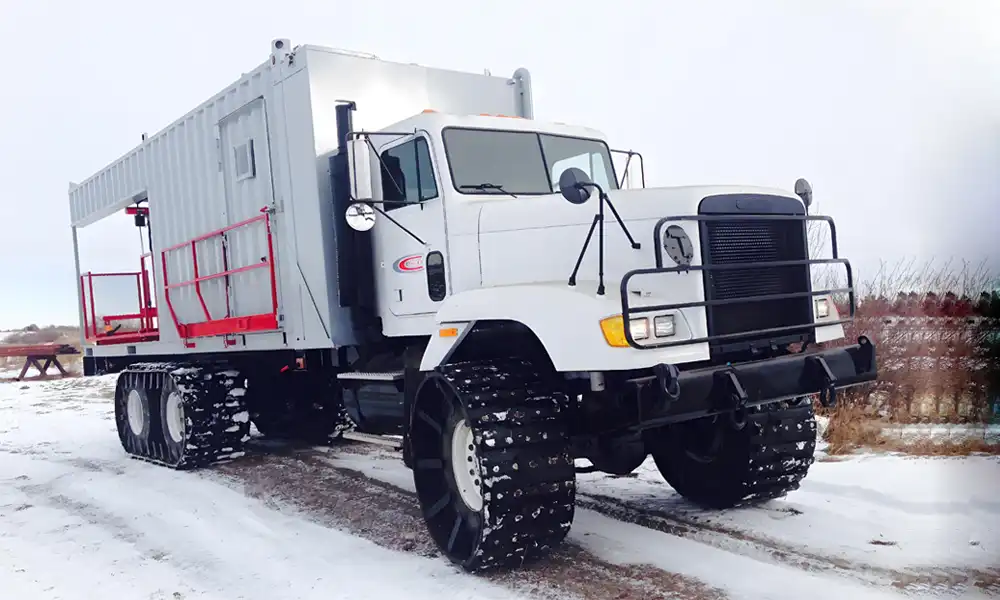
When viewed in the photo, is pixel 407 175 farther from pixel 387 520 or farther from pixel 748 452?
pixel 748 452

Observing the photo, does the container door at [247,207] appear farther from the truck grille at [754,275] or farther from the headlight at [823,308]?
the headlight at [823,308]

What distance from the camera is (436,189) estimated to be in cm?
561

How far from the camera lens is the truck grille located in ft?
14.4

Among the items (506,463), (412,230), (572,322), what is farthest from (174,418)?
(572,322)

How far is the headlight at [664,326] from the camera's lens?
4.12 metres

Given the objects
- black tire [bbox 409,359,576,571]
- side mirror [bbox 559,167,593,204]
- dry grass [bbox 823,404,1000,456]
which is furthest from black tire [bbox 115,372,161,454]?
dry grass [bbox 823,404,1000,456]

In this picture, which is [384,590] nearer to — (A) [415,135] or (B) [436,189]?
(B) [436,189]

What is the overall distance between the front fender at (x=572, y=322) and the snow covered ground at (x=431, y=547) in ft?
4.01

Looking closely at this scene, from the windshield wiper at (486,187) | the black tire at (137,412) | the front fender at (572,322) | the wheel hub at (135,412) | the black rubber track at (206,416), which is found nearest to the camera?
the front fender at (572,322)

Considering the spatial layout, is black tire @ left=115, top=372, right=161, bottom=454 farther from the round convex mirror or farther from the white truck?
the round convex mirror

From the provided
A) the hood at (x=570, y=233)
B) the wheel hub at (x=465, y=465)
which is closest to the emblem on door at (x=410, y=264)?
the hood at (x=570, y=233)

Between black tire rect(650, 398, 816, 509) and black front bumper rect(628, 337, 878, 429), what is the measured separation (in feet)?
2.32

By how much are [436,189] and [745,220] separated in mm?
2163

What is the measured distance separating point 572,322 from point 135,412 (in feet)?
25.0
